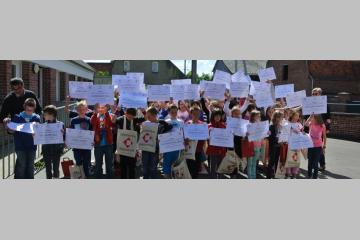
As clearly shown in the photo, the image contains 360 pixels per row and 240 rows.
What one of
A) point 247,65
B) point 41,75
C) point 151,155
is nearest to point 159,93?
point 151,155

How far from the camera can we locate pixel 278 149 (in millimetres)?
7527

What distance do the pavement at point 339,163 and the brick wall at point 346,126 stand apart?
202 centimetres

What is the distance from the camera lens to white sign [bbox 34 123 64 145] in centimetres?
642

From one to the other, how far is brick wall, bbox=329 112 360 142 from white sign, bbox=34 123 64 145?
13347 millimetres

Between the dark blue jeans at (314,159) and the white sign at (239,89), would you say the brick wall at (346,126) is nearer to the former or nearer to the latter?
the dark blue jeans at (314,159)

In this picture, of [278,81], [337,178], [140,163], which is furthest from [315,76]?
[140,163]

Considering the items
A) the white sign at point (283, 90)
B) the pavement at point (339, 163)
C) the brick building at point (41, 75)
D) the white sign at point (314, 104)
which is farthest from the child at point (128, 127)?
the brick building at point (41, 75)

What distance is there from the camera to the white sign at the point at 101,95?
698 cm

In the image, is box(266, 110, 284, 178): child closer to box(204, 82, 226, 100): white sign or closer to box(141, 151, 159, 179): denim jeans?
box(204, 82, 226, 100): white sign

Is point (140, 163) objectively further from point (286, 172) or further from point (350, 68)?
point (350, 68)

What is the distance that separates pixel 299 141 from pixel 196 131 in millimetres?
2005

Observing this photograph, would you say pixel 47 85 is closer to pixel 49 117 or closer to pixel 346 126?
pixel 49 117

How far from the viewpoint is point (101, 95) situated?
6.99 metres

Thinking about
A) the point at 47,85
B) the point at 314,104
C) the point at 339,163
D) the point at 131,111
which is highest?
the point at 47,85
